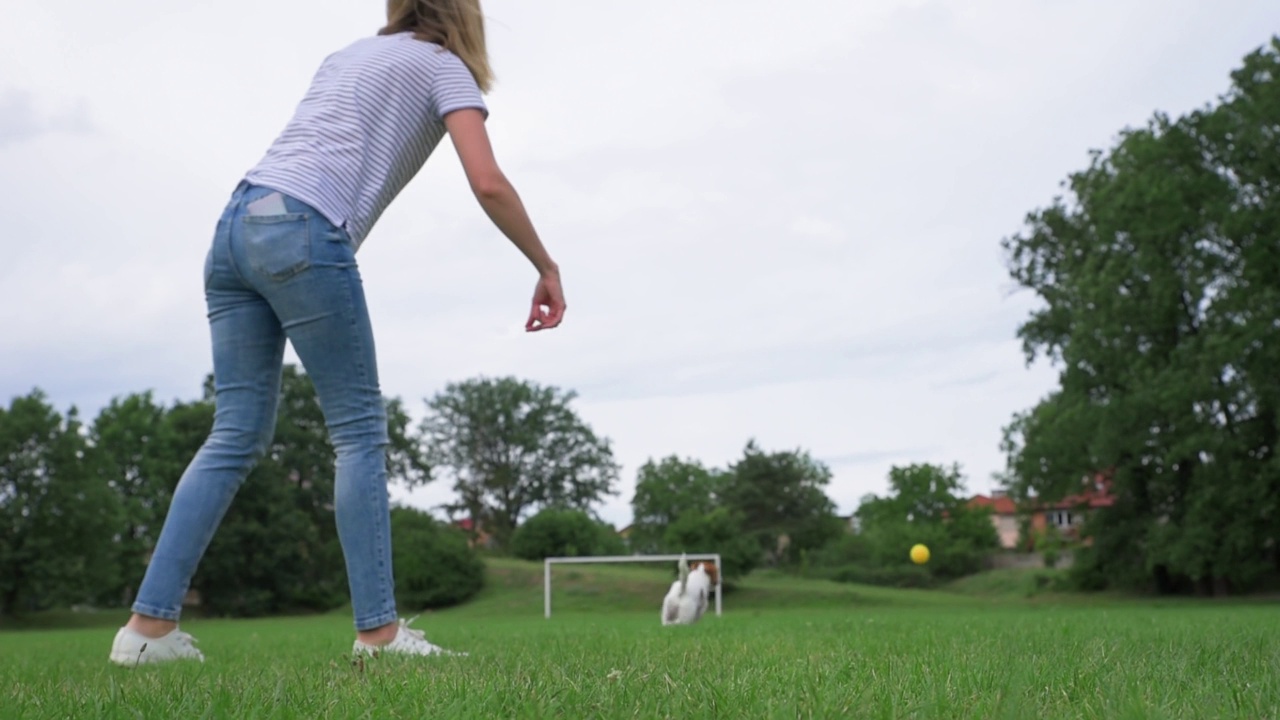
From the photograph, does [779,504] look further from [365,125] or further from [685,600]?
[365,125]

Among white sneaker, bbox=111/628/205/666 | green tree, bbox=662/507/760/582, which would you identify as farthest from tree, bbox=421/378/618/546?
white sneaker, bbox=111/628/205/666

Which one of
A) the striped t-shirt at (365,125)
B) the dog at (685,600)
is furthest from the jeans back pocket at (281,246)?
the dog at (685,600)

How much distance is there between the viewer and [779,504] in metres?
65.9

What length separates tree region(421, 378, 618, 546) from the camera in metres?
72.5

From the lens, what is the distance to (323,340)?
155 inches

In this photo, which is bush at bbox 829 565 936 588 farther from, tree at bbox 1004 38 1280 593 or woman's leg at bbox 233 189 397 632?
woman's leg at bbox 233 189 397 632

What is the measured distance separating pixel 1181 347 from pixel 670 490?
4592 centimetres

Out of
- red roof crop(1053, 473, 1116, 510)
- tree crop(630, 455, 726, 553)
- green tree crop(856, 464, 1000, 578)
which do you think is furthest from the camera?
tree crop(630, 455, 726, 553)

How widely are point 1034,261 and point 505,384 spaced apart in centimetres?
4461

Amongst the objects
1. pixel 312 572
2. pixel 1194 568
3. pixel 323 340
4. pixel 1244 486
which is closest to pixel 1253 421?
pixel 1244 486

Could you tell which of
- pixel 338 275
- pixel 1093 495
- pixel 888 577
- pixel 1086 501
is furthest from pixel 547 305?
pixel 888 577

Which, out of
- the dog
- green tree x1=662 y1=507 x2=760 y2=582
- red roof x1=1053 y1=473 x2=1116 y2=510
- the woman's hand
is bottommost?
the dog

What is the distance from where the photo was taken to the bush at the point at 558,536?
50.5 meters

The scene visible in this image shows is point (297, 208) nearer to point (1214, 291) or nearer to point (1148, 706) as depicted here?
point (1148, 706)
